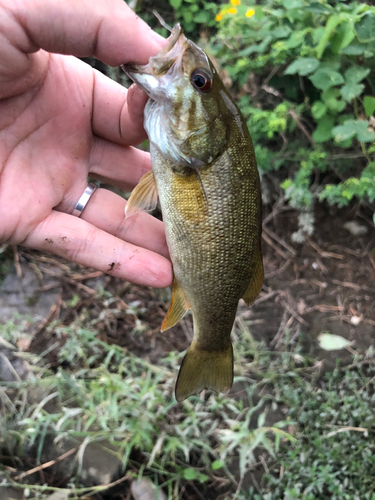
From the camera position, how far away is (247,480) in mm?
2176

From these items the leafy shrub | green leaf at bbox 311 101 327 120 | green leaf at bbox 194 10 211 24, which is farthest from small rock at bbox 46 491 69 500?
green leaf at bbox 194 10 211 24

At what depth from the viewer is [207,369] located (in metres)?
1.76

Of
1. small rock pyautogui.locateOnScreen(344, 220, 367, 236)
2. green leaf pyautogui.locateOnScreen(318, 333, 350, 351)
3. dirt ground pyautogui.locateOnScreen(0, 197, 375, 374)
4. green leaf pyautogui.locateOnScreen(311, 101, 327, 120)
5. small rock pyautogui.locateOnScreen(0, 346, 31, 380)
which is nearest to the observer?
green leaf pyautogui.locateOnScreen(311, 101, 327, 120)

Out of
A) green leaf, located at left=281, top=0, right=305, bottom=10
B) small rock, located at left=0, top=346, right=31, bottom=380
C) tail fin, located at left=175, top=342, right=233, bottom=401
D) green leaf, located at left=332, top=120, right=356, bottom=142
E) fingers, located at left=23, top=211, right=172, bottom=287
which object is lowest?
small rock, located at left=0, top=346, right=31, bottom=380

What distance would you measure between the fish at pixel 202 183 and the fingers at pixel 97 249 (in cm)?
13

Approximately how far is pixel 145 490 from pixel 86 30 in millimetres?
2313

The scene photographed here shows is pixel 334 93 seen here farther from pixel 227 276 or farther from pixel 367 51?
pixel 227 276

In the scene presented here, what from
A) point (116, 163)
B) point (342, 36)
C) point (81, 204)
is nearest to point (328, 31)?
point (342, 36)

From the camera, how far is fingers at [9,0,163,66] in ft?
4.25

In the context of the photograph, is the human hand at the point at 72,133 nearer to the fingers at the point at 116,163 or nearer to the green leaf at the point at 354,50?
the fingers at the point at 116,163

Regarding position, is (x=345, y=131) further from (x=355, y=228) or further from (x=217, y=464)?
(x=217, y=464)

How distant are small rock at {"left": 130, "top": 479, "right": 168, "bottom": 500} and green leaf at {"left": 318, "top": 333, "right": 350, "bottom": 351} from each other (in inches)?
59.1

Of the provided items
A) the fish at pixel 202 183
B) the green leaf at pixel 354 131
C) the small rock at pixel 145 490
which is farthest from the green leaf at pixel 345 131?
the small rock at pixel 145 490

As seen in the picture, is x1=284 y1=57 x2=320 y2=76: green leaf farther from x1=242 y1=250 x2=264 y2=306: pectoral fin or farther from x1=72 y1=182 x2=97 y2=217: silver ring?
x1=72 y1=182 x2=97 y2=217: silver ring
